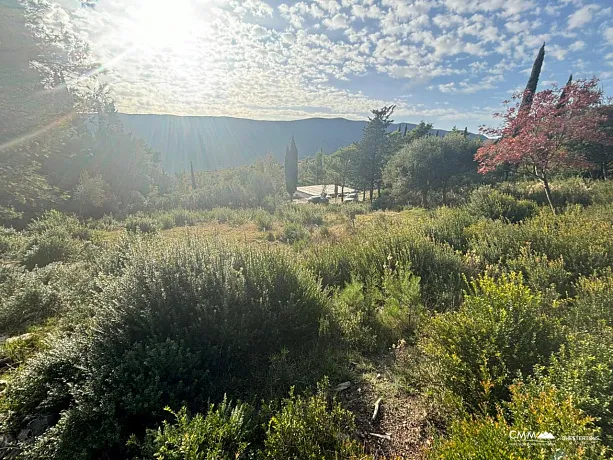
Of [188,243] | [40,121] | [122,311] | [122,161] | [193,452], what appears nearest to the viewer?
[193,452]

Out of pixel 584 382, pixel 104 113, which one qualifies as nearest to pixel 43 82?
pixel 584 382

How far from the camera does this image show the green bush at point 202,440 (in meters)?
1.50

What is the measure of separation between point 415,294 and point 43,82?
367 inches

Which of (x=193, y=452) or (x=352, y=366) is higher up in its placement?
(x=193, y=452)

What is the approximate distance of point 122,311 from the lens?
259 centimetres

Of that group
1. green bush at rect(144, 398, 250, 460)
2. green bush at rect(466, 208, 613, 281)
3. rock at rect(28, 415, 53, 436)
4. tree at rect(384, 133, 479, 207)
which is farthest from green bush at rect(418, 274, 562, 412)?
tree at rect(384, 133, 479, 207)

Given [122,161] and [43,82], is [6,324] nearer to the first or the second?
[43,82]

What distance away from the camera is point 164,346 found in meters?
2.31

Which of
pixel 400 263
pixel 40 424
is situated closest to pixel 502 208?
pixel 400 263

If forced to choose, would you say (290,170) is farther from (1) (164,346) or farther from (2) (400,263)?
(1) (164,346)

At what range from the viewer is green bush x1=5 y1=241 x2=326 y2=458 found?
189 cm

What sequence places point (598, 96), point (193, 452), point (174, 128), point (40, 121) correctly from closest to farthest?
1. point (193, 452)
2. point (40, 121)
3. point (598, 96)
4. point (174, 128)

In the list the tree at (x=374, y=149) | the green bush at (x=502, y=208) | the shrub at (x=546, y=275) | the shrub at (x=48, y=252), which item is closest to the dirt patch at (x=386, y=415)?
the shrub at (x=546, y=275)

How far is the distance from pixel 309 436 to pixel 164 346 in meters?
1.40
